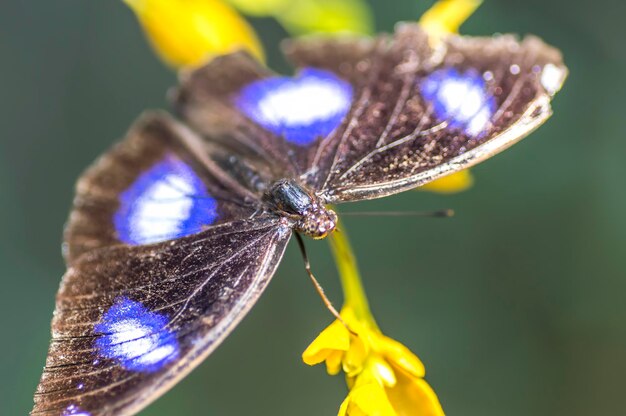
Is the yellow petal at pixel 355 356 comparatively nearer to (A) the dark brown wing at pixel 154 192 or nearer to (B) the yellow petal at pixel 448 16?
(A) the dark brown wing at pixel 154 192

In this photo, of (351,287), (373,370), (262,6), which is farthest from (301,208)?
(262,6)

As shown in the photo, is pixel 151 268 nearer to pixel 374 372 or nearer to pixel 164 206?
pixel 164 206

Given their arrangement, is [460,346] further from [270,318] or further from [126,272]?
[126,272]

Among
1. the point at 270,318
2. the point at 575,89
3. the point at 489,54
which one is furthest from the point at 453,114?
the point at 270,318

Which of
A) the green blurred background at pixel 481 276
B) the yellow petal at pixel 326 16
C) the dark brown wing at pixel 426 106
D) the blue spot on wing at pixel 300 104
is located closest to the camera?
the dark brown wing at pixel 426 106

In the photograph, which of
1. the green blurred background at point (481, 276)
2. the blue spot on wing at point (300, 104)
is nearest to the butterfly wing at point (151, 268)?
the blue spot on wing at point (300, 104)

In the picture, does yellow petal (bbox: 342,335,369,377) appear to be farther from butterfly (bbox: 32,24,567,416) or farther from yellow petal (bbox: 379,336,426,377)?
butterfly (bbox: 32,24,567,416)
